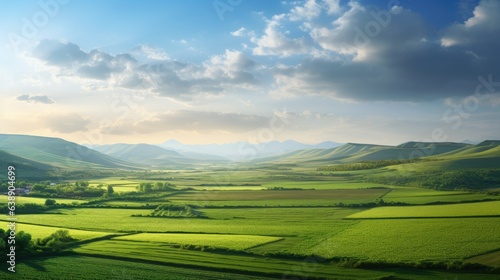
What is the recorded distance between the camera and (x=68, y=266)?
48.4 m

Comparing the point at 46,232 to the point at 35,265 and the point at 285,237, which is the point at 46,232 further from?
the point at 285,237

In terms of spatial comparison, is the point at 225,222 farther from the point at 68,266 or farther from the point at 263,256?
the point at 68,266

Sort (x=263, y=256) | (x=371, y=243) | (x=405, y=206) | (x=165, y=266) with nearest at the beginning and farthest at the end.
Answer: (x=165, y=266), (x=263, y=256), (x=371, y=243), (x=405, y=206)

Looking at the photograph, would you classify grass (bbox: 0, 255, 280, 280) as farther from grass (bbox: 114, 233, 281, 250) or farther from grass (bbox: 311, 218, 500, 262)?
Answer: grass (bbox: 311, 218, 500, 262)

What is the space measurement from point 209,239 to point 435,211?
5429 cm

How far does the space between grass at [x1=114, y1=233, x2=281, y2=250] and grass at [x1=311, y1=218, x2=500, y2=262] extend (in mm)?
10547

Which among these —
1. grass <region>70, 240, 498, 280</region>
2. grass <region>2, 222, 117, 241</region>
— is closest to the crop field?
grass <region>70, 240, 498, 280</region>

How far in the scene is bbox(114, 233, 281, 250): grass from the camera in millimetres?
58688

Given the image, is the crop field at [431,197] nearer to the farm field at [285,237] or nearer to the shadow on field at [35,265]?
the farm field at [285,237]

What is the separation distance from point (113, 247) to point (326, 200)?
69.3 metres

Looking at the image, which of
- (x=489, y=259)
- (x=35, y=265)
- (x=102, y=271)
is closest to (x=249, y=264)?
(x=102, y=271)

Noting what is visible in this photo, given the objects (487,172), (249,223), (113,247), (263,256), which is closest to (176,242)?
(113,247)

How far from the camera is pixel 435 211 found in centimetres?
8462

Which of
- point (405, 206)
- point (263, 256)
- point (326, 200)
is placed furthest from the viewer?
point (326, 200)
